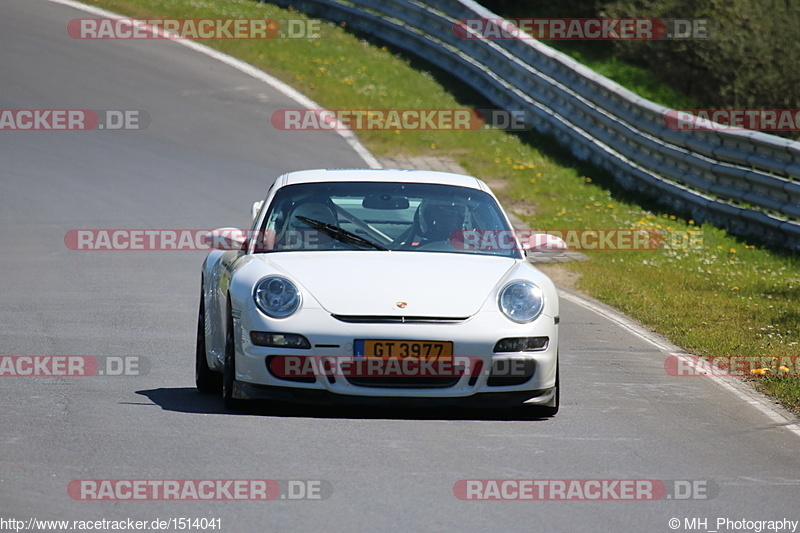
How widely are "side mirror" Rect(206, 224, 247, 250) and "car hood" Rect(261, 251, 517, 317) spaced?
0.98 feet

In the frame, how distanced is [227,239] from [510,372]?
2.03 metres

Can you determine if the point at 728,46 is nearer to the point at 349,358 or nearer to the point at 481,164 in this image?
the point at 481,164

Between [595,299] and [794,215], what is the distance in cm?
392

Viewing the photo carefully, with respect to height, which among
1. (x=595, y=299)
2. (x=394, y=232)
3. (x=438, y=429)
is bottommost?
(x=595, y=299)

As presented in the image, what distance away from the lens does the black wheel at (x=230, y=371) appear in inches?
292

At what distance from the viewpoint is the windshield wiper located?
26.9 ft

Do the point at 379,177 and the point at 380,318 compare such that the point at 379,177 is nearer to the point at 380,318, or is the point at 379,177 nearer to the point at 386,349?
the point at 380,318

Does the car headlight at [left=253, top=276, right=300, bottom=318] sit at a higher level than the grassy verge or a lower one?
higher

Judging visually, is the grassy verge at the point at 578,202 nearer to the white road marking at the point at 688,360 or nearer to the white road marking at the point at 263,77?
the white road marking at the point at 688,360

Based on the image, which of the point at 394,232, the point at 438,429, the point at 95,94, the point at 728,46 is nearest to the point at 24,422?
the point at 438,429

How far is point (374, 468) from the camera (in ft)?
20.6

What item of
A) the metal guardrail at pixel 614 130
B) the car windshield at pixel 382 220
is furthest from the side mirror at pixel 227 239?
the metal guardrail at pixel 614 130

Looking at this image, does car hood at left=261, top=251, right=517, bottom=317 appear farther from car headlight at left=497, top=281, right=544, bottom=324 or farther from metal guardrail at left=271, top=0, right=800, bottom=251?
metal guardrail at left=271, top=0, right=800, bottom=251

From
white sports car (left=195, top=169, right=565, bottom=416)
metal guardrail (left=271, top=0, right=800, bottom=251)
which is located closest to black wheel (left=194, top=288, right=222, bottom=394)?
white sports car (left=195, top=169, right=565, bottom=416)
